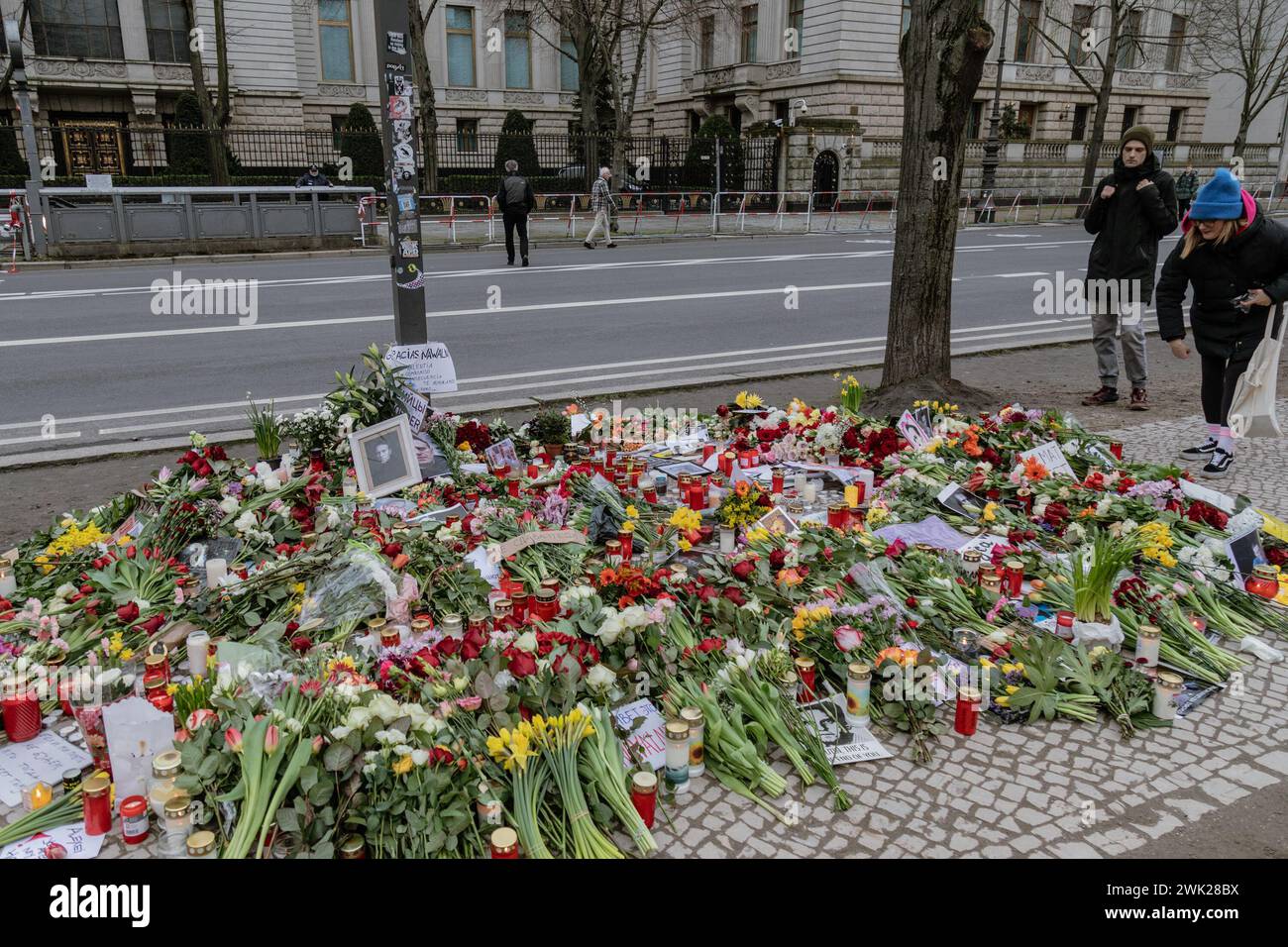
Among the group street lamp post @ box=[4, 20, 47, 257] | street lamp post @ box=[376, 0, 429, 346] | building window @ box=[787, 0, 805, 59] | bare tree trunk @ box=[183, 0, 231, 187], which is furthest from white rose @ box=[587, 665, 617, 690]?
building window @ box=[787, 0, 805, 59]

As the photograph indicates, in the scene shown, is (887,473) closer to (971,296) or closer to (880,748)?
(880,748)

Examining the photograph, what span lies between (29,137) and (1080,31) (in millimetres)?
45060

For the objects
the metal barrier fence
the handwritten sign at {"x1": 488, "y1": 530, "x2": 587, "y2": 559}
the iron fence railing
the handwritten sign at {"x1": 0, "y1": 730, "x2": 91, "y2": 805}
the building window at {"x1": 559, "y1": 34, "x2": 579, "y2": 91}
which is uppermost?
the building window at {"x1": 559, "y1": 34, "x2": 579, "y2": 91}

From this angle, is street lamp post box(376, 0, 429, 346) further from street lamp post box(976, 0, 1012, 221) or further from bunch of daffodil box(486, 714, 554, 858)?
street lamp post box(976, 0, 1012, 221)

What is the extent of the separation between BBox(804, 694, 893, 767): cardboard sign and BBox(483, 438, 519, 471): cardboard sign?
9.25 ft

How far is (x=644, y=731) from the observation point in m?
3.12

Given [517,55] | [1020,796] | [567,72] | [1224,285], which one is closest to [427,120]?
[517,55]

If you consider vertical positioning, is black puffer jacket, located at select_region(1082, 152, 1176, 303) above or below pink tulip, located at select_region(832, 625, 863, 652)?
above

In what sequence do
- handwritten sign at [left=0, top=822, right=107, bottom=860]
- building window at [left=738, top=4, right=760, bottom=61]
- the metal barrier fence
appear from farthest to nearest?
building window at [left=738, top=4, right=760, bottom=61] < the metal barrier fence < handwritten sign at [left=0, top=822, right=107, bottom=860]

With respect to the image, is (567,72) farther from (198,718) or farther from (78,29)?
(198,718)

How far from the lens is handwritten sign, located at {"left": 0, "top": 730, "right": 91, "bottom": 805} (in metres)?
2.93

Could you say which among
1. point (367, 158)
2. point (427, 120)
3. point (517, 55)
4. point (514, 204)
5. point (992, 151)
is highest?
point (517, 55)
